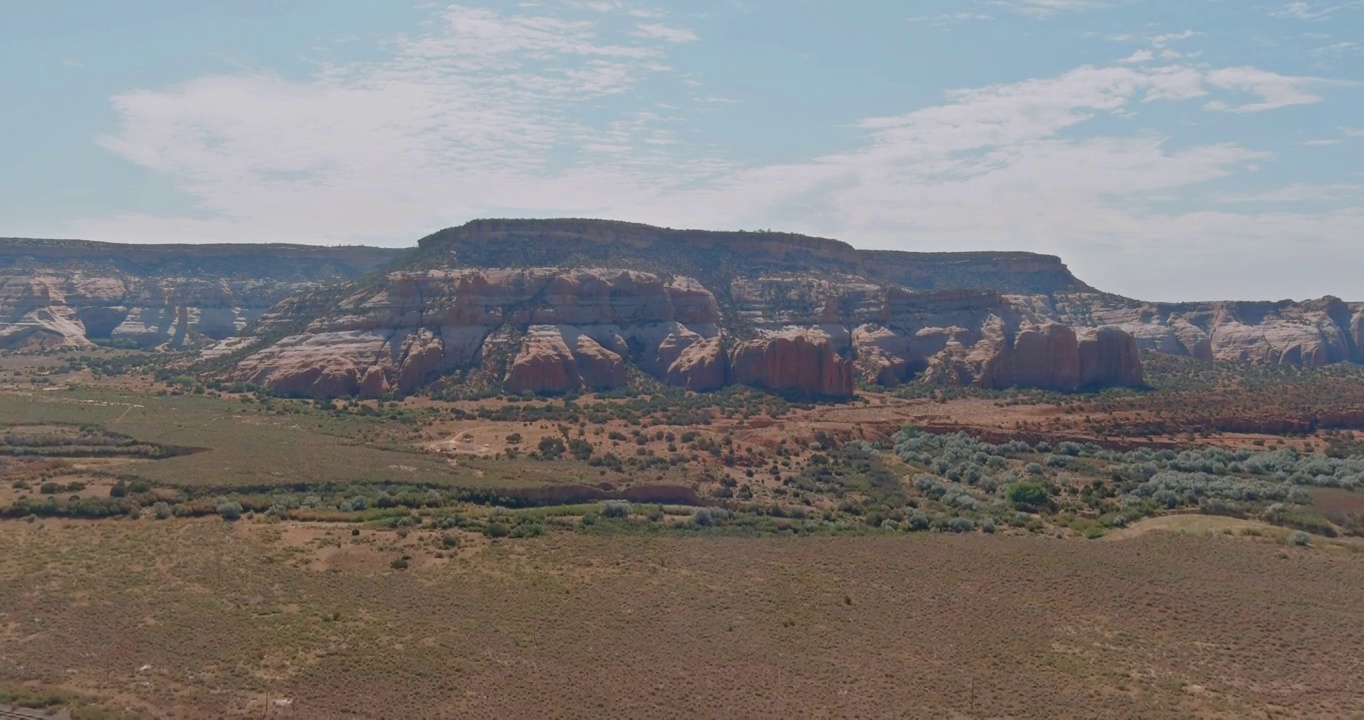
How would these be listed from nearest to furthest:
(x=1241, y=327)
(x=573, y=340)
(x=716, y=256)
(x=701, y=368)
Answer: (x=701, y=368) → (x=573, y=340) → (x=716, y=256) → (x=1241, y=327)

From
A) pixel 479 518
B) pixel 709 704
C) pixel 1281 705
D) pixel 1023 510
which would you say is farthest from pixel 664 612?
pixel 1023 510

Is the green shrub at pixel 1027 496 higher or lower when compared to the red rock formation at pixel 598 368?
lower

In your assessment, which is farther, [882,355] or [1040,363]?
[882,355]

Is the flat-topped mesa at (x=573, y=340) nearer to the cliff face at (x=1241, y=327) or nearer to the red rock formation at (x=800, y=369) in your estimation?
the red rock formation at (x=800, y=369)

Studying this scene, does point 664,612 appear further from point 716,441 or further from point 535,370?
point 535,370

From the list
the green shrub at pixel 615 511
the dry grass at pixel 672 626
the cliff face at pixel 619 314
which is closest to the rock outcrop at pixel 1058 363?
the cliff face at pixel 619 314

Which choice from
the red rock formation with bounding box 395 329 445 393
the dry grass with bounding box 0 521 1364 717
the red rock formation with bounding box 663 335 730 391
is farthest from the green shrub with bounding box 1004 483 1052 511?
the red rock formation with bounding box 395 329 445 393

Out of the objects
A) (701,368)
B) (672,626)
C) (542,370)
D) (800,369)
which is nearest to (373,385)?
(542,370)

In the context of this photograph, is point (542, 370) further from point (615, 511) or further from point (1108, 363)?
point (1108, 363)
